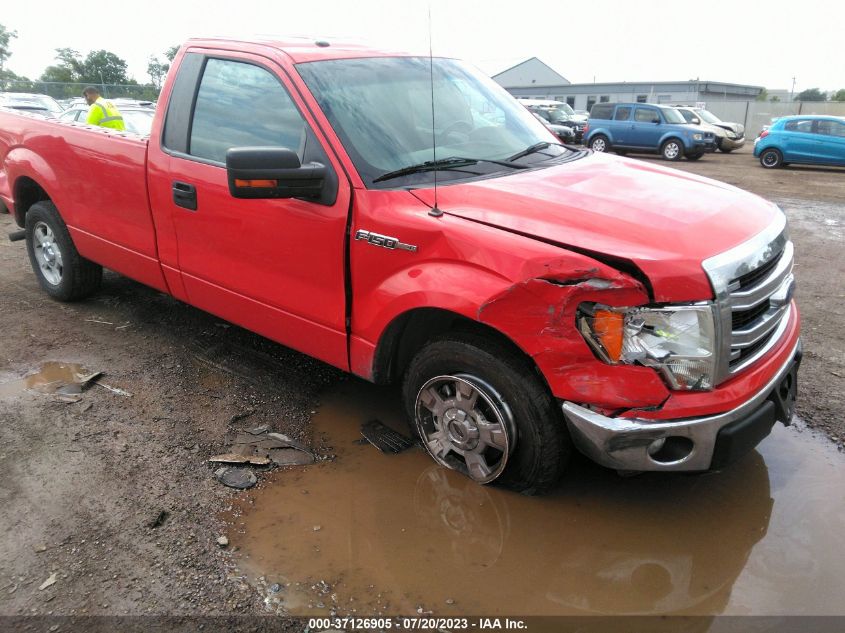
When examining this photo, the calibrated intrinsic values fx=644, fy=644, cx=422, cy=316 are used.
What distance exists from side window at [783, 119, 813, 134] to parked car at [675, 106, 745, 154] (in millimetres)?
3091

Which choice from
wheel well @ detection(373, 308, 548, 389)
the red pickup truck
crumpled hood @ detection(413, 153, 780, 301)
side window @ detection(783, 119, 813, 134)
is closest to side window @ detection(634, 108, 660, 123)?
side window @ detection(783, 119, 813, 134)

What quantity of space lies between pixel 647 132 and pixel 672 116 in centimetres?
85

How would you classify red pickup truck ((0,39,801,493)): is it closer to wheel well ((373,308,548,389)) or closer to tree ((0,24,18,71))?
wheel well ((373,308,548,389))

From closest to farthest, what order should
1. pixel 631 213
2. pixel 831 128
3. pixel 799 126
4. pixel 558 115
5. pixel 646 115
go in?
pixel 631 213 → pixel 831 128 → pixel 799 126 → pixel 646 115 → pixel 558 115

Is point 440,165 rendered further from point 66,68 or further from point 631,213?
point 66,68

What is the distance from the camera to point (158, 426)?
3.63 m

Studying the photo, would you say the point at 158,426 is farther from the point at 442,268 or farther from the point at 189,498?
the point at 442,268

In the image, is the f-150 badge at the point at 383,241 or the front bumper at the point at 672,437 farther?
the f-150 badge at the point at 383,241

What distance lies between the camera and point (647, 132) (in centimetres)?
2020

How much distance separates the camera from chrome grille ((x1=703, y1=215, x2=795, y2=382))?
8.07ft

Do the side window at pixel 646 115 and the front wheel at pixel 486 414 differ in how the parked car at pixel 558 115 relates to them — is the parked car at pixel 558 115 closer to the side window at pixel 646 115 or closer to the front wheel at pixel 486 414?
the side window at pixel 646 115

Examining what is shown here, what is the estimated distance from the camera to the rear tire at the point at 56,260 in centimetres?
511

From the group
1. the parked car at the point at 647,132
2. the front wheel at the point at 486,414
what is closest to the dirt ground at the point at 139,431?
the front wheel at the point at 486,414

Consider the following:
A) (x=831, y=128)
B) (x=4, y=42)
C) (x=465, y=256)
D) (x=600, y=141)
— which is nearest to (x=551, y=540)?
(x=465, y=256)
